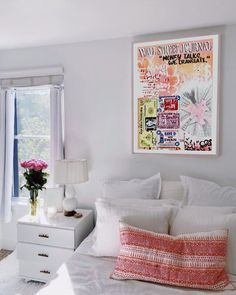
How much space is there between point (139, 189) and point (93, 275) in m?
0.90

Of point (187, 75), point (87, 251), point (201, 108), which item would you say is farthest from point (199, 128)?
point (87, 251)

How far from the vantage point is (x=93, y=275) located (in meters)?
1.81

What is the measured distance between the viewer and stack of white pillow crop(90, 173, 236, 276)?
6.26 ft

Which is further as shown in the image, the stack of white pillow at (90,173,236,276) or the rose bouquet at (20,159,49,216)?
the rose bouquet at (20,159,49,216)

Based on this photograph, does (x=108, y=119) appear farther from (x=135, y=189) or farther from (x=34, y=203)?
(x=34, y=203)

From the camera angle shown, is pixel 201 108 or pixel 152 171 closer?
pixel 201 108

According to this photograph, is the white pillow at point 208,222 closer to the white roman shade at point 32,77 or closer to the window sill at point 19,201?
the white roman shade at point 32,77

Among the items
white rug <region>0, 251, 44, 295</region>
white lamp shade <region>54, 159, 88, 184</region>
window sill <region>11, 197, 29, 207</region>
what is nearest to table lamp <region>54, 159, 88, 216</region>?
white lamp shade <region>54, 159, 88, 184</region>

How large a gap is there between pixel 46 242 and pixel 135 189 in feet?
3.05

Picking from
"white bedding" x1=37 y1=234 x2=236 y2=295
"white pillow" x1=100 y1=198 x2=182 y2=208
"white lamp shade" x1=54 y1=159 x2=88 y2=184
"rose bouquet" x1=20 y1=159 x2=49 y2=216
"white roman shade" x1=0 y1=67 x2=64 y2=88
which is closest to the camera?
"white bedding" x1=37 y1=234 x2=236 y2=295

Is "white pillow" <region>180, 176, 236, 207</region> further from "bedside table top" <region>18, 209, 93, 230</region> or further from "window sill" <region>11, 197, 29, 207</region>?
"window sill" <region>11, 197, 29, 207</region>

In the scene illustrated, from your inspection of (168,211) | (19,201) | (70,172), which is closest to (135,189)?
(168,211)

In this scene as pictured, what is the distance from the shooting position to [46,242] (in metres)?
2.52

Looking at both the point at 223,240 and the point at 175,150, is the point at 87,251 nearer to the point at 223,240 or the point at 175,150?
the point at 223,240
